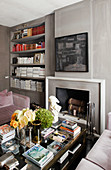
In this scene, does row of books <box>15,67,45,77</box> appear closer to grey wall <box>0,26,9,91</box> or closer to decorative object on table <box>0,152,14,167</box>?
grey wall <box>0,26,9,91</box>

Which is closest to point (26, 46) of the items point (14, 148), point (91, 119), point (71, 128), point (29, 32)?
point (29, 32)

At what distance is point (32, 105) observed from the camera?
147 inches

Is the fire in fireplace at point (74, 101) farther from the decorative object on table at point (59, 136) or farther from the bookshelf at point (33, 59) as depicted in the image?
the decorative object on table at point (59, 136)

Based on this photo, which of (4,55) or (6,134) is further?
(4,55)

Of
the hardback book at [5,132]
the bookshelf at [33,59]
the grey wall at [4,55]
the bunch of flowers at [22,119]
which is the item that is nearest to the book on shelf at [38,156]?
the bunch of flowers at [22,119]

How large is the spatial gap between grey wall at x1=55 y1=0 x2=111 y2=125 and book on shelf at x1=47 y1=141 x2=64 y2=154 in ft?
4.65

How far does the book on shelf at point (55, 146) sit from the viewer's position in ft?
4.51

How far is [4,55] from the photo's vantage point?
4371mm

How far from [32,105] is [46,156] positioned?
2.59m

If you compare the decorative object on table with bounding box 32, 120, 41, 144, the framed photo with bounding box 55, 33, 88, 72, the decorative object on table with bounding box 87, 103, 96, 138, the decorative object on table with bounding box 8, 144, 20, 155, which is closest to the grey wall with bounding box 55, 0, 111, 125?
the framed photo with bounding box 55, 33, 88, 72

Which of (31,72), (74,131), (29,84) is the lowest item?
(74,131)

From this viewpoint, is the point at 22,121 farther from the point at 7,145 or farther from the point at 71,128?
the point at 71,128

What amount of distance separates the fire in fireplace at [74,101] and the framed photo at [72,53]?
0.55m

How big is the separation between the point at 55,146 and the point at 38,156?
0.28m
